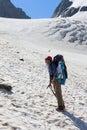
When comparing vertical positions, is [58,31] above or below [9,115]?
below

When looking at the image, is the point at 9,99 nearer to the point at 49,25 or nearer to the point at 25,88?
the point at 25,88

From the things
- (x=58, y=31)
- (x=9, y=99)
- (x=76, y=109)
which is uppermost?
(x=9, y=99)

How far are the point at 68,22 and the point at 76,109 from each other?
6809cm

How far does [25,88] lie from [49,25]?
64973 millimetres

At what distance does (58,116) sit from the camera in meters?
14.2

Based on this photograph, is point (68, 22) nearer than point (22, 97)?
No

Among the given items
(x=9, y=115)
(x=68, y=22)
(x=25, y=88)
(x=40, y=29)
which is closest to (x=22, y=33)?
(x=40, y=29)

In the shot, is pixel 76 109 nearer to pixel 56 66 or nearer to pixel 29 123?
pixel 56 66

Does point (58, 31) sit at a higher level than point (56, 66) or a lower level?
lower

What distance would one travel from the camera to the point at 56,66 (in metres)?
15.2

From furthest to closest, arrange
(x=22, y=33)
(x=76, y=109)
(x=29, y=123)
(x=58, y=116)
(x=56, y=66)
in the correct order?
(x=22, y=33)
(x=76, y=109)
(x=56, y=66)
(x=58, y=116)
(x=29, y=123)

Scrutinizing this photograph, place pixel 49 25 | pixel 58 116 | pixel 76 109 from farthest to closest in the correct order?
pixel 49 25, pixel 76 109, pixel 58 116

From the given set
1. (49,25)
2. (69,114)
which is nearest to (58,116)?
(69,114)

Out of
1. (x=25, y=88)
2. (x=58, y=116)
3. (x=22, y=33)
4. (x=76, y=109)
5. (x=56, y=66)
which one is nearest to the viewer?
(x=58, y=116)
